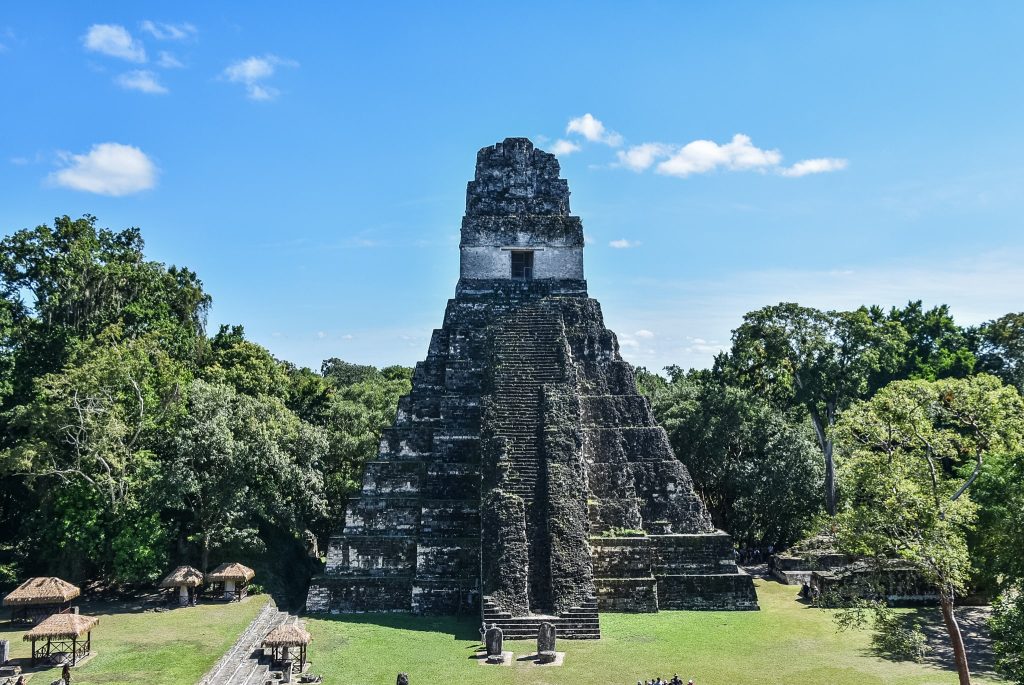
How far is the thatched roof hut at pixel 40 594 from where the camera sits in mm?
18359

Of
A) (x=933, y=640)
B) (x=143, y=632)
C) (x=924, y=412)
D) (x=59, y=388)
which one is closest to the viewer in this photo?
(x=924, y=412)

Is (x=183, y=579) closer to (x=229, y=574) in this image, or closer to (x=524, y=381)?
(x=229, y=574)

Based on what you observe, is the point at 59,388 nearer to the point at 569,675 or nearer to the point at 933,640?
the point at 569,675

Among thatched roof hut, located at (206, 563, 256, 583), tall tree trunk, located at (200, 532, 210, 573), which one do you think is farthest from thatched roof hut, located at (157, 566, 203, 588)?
tall tree trunk, located at (200, 532, 210, 573)

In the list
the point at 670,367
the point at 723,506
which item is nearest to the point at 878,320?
the point at 670,367

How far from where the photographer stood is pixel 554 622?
655 inches

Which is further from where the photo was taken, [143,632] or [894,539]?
[143,632]

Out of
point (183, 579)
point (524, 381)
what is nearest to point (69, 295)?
point (183, 579)

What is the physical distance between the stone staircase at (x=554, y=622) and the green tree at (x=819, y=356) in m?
14.2

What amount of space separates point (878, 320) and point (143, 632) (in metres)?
35.7

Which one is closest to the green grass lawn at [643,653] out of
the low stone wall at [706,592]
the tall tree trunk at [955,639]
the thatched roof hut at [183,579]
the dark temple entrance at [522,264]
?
the low stone wall at [706,592]

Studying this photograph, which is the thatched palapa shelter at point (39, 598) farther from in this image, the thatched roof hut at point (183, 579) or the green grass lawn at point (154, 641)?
the thatched roof hut at point (183, 579)

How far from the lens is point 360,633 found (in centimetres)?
1733

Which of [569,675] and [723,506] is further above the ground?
[723,506]
